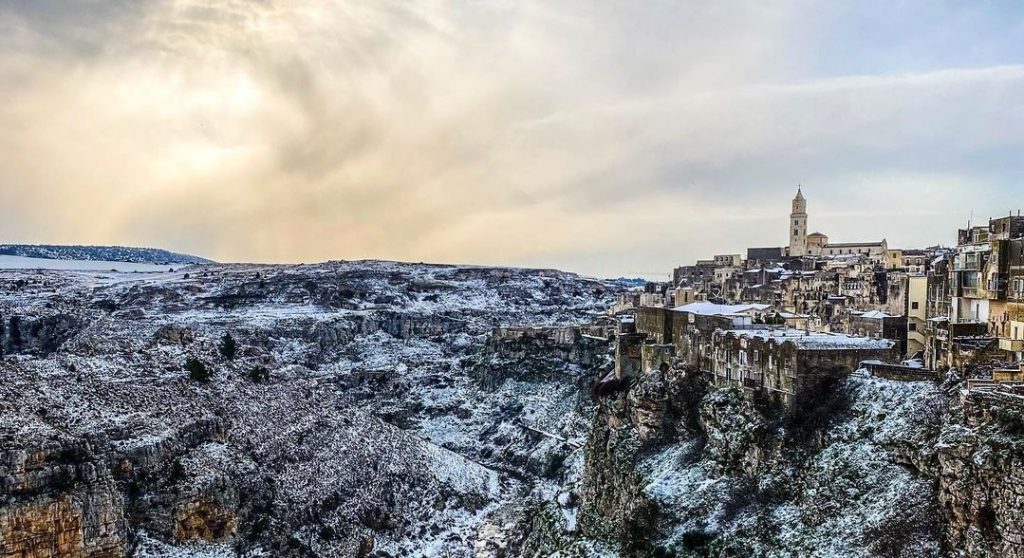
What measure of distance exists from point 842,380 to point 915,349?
42.3ft

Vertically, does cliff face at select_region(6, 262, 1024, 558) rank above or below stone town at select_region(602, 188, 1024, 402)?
below

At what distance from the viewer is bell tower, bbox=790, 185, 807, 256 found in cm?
10912

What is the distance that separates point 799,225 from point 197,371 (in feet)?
278

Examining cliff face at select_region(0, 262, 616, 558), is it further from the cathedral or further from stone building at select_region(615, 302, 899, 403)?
the cathedral

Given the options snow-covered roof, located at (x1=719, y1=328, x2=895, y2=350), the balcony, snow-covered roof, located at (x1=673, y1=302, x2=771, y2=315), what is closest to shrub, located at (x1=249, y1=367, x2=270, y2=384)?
snow-covered roof, located at (x1=673, y1=302, x2=771, y2=315)

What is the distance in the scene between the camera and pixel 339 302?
11900 centimetres

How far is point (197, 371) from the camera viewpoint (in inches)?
2290

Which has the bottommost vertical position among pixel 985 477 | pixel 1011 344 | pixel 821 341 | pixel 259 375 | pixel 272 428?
pixel 272 428

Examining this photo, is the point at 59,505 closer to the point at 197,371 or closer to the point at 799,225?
the point at 197,371

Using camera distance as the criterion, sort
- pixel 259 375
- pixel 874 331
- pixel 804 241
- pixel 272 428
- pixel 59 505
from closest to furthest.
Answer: pixel 59 505 → pixel 874 331 → pixel 272 428 → pixel 259 375 → pixel 804 241

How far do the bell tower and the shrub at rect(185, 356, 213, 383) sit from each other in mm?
82787

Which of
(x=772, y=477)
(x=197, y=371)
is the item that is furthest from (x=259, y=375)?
(x=772, y=477)

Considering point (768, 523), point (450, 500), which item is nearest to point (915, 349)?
point (768, 523)

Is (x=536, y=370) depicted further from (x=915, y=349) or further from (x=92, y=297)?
(x=92, y=297)
